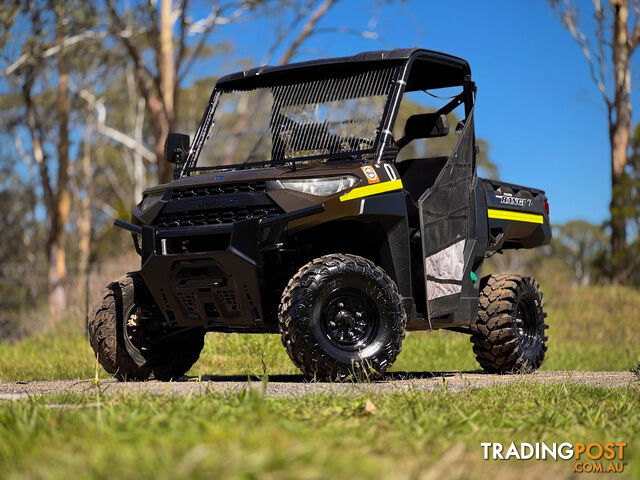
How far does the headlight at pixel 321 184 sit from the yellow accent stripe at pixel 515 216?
258 centimetres

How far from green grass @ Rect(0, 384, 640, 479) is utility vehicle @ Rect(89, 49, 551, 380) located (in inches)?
61.4

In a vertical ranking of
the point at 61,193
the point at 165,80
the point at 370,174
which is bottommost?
the point at 370,174

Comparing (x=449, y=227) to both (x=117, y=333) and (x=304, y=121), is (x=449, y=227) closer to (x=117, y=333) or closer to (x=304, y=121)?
(x=304, y=121)

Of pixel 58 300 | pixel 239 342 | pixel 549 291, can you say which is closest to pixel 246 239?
pixel 239 342

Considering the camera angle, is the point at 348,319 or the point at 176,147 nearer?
the point at 348,319

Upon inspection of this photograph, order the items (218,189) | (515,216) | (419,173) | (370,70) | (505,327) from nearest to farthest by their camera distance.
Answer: (218,189) → (370,70) → (505,327) → (419,173) → (515,216)

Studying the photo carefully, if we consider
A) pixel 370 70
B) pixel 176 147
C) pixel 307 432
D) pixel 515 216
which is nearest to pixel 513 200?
pixel 515 216

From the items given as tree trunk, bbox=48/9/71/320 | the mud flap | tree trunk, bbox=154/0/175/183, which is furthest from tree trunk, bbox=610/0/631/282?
the mud flap

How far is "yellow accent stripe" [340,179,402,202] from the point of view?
705cm

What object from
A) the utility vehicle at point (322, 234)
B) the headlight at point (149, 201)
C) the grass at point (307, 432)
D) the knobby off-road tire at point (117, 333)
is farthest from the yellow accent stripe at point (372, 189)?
the knobby off-road tire at point (117, 333)

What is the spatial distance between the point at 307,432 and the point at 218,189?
3.76 metres

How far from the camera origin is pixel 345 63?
820 centimetres

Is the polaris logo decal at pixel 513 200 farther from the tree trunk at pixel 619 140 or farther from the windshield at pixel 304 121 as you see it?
the tree trunk at pixel 619 140

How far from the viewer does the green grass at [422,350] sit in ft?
34.9
